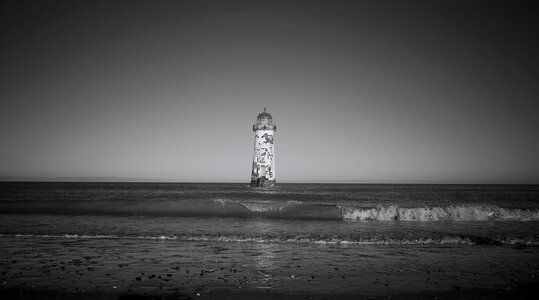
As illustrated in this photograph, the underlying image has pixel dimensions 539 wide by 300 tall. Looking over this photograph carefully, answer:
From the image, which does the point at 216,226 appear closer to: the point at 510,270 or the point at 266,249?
the point at 266,249

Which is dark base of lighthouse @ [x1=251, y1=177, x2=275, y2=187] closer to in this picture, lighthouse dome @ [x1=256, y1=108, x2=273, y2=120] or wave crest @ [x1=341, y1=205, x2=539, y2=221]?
lighthouse dome @ [x1=256, y1=108, x2=273, y2=120]

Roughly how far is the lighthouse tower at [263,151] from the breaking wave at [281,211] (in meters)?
17.1

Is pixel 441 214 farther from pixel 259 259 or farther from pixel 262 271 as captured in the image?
pixel 262 271

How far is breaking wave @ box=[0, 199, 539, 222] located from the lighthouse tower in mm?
17082

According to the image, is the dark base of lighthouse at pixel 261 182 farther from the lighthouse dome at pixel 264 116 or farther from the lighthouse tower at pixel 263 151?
the lighthouse dome at pixel 264 116

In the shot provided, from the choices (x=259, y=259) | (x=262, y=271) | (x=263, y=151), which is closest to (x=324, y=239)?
(x=259, y=259)

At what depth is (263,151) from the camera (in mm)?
46156

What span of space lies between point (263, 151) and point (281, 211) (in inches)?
854

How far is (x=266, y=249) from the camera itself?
11.8 m

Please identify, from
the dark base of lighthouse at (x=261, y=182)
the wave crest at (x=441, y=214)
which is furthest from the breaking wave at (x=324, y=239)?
the dark base of lighthouse at (x=261, y=182)

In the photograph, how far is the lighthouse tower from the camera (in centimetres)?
4578

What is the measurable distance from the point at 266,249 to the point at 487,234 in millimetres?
10402

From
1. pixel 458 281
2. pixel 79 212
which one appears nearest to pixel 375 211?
pixel 458 281

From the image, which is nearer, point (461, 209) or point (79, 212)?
point (461, 209)
